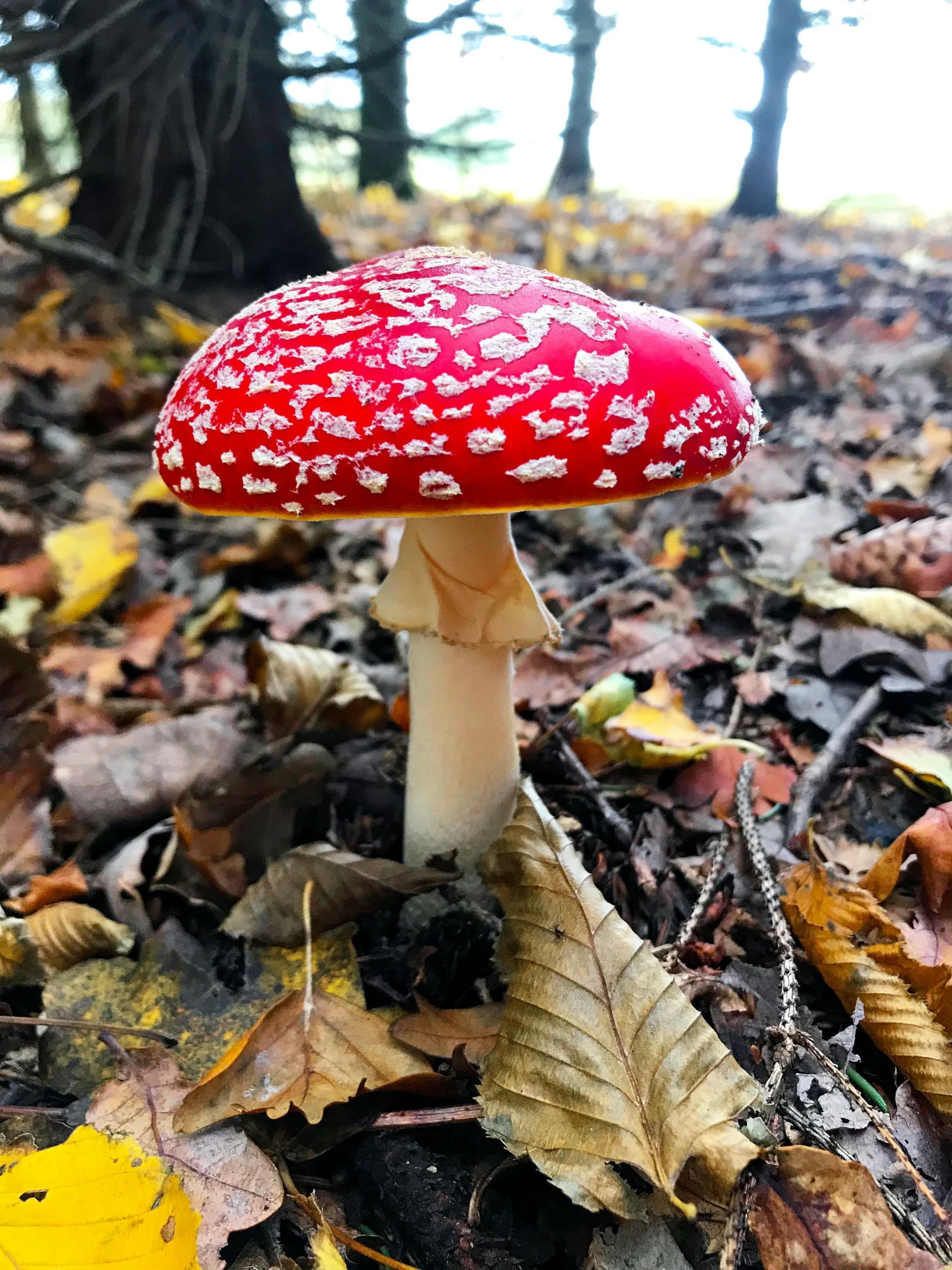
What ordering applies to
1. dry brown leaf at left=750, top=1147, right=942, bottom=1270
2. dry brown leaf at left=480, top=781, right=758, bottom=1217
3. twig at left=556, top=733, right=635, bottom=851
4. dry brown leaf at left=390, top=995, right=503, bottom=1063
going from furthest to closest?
twig at left=556, top=733, right=635, bottom=851 < dry brown leaf at left=390, top=995, right=503, bottom=1063 < dry brown leaf at left=480, top=781, right=758, bottom=1217 < dry brown leaf at left=750, top=1147, right=942, bottom=1270

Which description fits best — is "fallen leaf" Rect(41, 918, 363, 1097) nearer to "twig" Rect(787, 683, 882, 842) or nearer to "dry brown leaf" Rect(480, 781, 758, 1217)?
"dry brown leaf" Rect(480, 781, 758, 1217)

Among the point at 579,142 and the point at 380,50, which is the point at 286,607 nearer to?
the point at 380,50

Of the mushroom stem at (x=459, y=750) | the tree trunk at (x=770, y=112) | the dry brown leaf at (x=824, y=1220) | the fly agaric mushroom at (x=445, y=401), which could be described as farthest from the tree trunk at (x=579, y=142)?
the dry brown leaf at (x=824, y=1220)

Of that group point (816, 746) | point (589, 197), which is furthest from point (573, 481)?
point (589, 197)

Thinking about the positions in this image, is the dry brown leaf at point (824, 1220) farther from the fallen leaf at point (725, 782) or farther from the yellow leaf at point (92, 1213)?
the fallen leaf at point (725, 782)

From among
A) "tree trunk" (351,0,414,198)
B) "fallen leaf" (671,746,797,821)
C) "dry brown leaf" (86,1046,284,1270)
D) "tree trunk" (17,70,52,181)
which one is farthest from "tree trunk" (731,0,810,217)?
"dry brown leaf" (86,1046,284,1270)

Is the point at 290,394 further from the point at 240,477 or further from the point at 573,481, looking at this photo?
the point at 573,481
